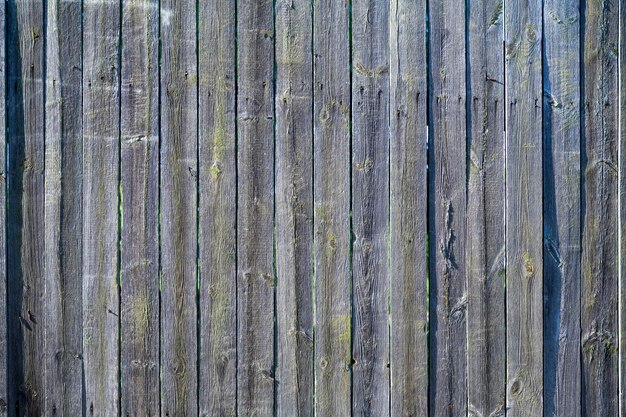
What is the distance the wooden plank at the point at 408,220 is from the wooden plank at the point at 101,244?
3.24 ft

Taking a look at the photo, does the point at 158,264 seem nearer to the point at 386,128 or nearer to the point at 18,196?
the point at 18,196

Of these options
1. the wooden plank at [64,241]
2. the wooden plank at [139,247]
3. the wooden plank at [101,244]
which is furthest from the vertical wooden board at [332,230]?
the wooden plank at [64,241]

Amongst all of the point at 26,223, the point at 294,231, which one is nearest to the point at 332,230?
the point at 294,231

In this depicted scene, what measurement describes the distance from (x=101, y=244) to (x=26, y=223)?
27 cm

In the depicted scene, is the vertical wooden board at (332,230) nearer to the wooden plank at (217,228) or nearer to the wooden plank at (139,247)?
the wooden plank at (217,228)

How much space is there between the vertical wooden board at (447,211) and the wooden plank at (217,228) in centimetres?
71

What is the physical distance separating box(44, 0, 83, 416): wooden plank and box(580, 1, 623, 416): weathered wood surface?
183cm

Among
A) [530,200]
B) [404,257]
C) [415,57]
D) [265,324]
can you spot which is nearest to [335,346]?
[265,324]

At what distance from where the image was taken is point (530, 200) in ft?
7.79

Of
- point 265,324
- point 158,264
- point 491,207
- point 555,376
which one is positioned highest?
point 491,207

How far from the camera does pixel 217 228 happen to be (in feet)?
7.61

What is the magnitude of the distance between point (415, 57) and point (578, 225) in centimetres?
85

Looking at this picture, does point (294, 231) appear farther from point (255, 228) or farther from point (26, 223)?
point (26, 223)

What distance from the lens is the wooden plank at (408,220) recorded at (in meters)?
2.34
